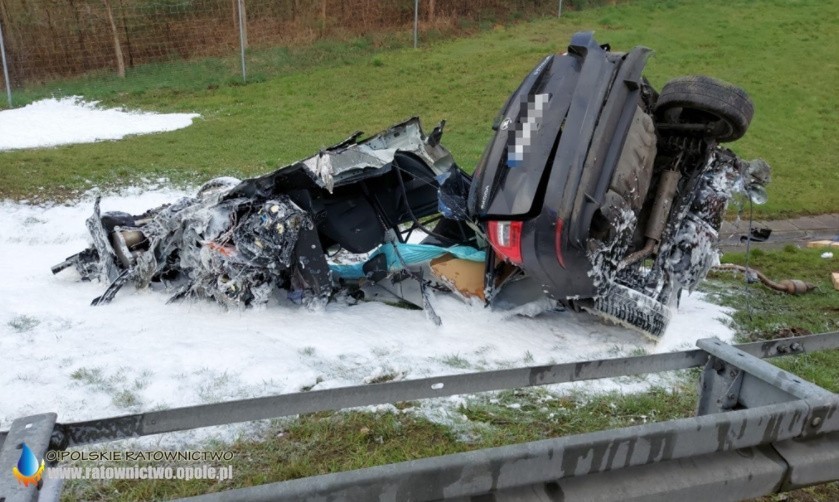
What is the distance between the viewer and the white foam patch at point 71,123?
10.1m

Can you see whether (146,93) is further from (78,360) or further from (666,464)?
(666,464)

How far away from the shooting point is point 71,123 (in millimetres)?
11359

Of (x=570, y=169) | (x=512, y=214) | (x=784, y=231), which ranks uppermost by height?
(x=570, y=169)

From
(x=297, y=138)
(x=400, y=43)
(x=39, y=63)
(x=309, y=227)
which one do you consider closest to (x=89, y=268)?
(x=309, y=227)

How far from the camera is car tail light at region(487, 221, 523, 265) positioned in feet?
13.1

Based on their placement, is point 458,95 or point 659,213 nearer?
point 659,213

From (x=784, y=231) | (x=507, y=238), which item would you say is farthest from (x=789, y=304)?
(x=784, y=231)

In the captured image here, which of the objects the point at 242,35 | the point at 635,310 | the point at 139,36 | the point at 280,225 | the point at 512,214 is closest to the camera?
the point at 512,214

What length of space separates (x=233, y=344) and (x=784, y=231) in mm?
6886

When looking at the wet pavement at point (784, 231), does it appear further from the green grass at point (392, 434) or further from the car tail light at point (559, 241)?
the green grass at point (392, 434)

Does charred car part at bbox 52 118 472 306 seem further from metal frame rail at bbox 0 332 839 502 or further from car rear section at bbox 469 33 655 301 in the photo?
metal frame rail at bbox 0 332 839 502

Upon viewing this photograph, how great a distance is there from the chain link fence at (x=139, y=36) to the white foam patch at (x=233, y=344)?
11.4 meters

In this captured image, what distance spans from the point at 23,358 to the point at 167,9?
1415cm

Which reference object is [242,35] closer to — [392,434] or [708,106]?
[708,106]
